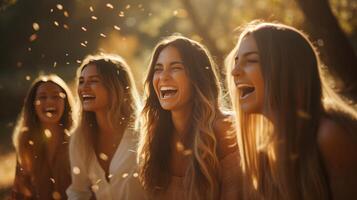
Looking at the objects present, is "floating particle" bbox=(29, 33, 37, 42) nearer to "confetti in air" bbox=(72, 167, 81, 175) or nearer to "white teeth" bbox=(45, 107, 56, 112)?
"white teeth" bbox=(45, 107, 56, 112)

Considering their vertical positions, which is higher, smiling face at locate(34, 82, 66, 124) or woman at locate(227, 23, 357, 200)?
smiling face at locate(34, 82, 66, 124)

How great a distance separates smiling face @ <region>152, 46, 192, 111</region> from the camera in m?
4.71

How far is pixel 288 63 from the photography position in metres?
3.52

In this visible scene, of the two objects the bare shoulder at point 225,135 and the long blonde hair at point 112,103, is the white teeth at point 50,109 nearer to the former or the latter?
the long blonde hair at point 112,103

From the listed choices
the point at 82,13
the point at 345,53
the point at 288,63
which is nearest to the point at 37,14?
the point at 82,13

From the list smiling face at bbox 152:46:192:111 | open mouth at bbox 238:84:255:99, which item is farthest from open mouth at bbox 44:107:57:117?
open mouth at bbox 238:84:255:99

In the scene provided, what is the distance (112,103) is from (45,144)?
1.19 metres

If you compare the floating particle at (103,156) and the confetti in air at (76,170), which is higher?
the floating particle at (103,156)

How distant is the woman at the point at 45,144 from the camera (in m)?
6.27

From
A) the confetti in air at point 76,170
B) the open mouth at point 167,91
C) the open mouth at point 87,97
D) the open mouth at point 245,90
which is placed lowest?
the confetti in air at point 76,170

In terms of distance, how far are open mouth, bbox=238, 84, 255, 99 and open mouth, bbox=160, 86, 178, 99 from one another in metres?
0.98

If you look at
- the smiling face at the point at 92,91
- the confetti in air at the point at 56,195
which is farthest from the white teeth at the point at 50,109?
the confetti in air at the point at 56,195

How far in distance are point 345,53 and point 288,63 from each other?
17.9 feet

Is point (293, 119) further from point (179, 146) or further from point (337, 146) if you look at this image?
point (179, 146)
